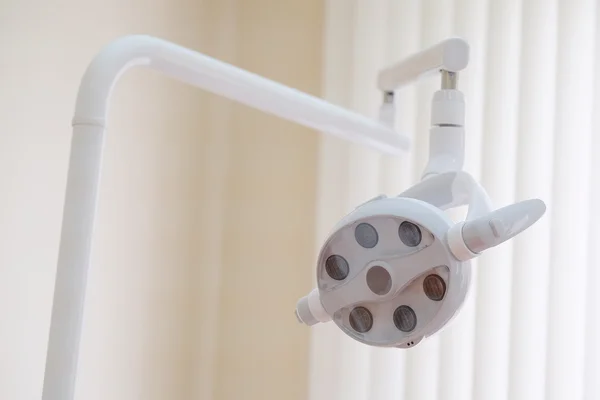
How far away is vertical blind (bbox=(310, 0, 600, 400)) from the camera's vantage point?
1.16m

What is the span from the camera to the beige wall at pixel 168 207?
110 centimetres

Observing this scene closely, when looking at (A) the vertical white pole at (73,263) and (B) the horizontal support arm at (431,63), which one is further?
(B) the horizontal support arm at (431,63)

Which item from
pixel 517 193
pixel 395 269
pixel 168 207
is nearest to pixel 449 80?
pixel 395 269

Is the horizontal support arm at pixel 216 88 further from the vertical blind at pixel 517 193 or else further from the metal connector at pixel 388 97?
the vertical blind at pixel 517 193

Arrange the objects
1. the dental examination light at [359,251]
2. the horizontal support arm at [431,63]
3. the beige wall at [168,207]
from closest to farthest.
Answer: the dental examination light at [359,251] < the horizontal support arm at [431,63] < the beige wall at [168,207]

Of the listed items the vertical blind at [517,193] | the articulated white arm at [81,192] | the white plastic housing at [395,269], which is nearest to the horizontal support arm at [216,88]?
the articulated white arm at [81,192]

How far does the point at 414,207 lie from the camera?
553 millimetres

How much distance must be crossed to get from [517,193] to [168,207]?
0.63 meters

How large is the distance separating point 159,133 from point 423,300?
0.94 meters

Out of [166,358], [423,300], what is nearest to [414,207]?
[423,300]

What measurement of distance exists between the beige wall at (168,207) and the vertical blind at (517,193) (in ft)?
0.74

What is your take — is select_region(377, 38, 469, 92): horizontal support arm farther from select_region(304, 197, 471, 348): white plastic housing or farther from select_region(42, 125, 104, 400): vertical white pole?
select_region(42, 125, 104, 400): vertical white pole

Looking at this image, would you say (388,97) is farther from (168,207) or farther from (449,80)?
(168,207)

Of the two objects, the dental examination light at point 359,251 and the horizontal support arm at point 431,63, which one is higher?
the horizontal support arm at point 431,63
